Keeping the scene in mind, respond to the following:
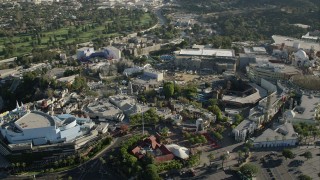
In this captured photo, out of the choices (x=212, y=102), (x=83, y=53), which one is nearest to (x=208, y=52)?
(x=212, y=102)

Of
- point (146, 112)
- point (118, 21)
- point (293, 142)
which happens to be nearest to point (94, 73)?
point (146, 112)

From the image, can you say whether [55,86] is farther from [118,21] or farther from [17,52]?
[118,21]

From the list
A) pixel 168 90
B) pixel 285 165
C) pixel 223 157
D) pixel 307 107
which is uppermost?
pixel 168 90

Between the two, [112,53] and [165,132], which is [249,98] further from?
[112,53]

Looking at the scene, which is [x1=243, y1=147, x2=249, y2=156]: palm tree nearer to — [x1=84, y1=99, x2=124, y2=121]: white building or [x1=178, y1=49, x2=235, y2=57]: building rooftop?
[x1=84, y1=99, x2=124, y2=121]: white building

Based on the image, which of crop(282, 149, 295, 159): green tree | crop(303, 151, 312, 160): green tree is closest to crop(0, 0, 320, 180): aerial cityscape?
crop(303, 151, 312, 160): green tree

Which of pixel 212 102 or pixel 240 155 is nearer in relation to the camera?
pixel 240 155
